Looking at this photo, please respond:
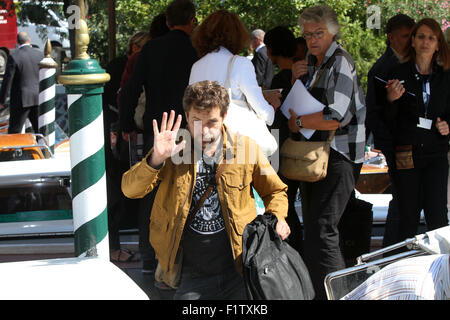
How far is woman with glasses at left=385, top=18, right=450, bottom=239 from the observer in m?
4.72

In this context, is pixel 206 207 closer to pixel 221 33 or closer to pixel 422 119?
pixel 221 33

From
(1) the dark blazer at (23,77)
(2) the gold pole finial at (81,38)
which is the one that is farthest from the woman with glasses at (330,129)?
(1) the dark blazer at (23,77)

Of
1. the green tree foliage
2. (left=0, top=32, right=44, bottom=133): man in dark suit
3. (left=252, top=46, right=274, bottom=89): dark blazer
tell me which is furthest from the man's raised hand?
(left=0, top=32, right=44, bottom=133): man in dark suit

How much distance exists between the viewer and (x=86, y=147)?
13.8 ft

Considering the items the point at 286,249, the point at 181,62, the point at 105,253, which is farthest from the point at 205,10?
the point at 286,249

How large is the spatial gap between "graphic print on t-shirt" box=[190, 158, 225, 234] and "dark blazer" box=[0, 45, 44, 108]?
25.8 ft

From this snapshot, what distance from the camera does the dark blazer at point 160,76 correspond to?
15.1ft

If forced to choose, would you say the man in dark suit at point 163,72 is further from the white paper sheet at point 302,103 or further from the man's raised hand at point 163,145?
the man's raised hand at point 163,145

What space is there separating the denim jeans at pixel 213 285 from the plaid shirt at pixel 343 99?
1.19m

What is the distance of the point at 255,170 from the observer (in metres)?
3.56

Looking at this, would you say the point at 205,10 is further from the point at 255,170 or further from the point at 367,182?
the point at 255,170

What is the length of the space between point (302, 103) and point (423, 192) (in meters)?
1.15

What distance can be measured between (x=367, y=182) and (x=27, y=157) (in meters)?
3.54
